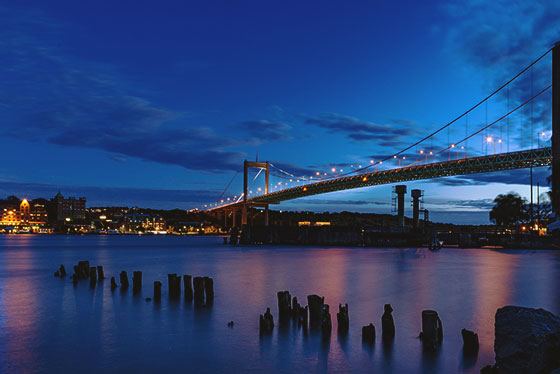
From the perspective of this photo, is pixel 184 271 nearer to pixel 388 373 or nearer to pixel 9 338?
pixel 9 338

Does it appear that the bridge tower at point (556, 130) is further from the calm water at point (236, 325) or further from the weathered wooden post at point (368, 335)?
the weathered wooden post at point (368, 335)

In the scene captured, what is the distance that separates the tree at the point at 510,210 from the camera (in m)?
105

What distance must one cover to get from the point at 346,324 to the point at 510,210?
324 ft

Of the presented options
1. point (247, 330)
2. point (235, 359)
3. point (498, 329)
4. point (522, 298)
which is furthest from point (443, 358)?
point (522, 298)

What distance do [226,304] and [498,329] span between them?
11.4 metres

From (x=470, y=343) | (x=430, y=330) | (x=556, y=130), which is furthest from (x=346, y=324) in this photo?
(x=556, y=130)

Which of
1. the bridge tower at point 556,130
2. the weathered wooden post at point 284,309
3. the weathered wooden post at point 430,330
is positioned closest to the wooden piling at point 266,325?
the weathered wooden post at point 284,309

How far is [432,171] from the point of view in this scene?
227 ft

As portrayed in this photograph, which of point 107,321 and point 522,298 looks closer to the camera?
point 107,321

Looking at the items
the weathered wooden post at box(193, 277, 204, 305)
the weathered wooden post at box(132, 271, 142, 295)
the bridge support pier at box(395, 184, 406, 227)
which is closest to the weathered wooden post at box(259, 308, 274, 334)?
the weathered wooden post at box(193, 277, 204, 305)

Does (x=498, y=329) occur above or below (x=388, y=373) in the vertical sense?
above

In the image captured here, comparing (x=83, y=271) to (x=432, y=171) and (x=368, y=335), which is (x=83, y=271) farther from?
(x=432, y=171)

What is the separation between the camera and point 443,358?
11.3 m

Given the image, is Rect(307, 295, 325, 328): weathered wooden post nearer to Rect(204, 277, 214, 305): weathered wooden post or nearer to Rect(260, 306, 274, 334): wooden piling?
Rect(260, 306, 274, 334): wooden piling
